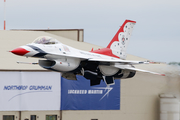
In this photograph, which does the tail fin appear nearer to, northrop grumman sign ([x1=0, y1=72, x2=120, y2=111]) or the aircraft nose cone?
northrop grumman sign ([x1=0, y1=72, x2=120, y2=111])

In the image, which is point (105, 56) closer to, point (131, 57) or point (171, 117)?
point (171, 117)

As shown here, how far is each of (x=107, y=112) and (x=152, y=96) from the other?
4584 mm

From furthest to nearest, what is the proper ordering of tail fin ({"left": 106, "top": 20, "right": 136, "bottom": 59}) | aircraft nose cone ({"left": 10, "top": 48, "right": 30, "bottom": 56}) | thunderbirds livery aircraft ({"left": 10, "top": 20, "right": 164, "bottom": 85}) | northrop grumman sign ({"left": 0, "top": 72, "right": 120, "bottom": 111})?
northrop grumman sign ({"left": 0, "top": 72, "right": 120, "bottom": 111})
tail fin ({"left": 106, "top": 20, "right": 136, "bottom": 59})
thunderbirds livery aircraft ({"left": 10, "top": 20, "right": 164, "bottom": 85})
aircraft nose cone ({"left": 10, "top": 48, "right": 30, "bottom": 56})

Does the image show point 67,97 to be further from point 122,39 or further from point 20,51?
point 20,51

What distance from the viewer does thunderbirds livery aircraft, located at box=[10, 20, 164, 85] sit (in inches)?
1009

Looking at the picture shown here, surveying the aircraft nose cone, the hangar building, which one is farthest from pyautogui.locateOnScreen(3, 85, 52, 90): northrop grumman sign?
the aircraft nose cone

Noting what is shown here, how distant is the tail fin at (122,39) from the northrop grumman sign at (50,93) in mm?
7551

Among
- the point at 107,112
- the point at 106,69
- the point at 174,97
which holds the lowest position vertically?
the point at 107,112

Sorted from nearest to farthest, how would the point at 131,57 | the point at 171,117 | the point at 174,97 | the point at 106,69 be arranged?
the point at 106,69 → the point at 174,97 → the point at 171,117 → the point at 131,57

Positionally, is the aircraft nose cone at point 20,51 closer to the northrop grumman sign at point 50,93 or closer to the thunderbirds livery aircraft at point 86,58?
the thunderbirds livery aircraft at point 86,58

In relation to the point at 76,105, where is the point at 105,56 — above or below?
above

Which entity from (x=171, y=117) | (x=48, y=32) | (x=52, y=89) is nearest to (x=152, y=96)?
(x=171, y=117)

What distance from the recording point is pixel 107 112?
39.0 m

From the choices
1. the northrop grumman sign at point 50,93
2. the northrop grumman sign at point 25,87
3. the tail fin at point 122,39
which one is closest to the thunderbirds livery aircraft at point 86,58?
the tail fin at point 122,39
